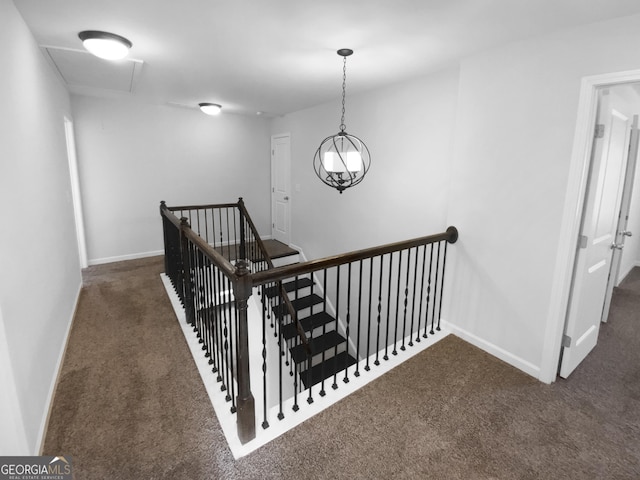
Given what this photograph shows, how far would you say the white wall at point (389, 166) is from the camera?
3.17 meters

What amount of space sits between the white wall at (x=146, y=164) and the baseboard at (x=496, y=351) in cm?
440

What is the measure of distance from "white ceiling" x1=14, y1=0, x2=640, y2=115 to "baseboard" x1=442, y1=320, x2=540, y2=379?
226 centimetres

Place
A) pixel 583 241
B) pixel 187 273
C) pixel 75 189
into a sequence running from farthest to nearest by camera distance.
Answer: pixel 75 189 < pixel 187 273 < pixel 583 241

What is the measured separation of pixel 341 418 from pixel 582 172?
2.15 metres

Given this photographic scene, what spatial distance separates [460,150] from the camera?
106 inches

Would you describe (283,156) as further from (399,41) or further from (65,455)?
(65,455)

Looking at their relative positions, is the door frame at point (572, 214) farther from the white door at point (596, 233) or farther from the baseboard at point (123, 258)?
the baseboard at point (123, 258)

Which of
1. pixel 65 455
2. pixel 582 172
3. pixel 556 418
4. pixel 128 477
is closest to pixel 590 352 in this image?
pixel 556 418

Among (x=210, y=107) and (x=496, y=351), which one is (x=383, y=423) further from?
(x=210, y=107)

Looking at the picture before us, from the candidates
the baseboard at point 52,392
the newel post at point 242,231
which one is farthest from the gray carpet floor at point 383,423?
the newel post at point 242,231

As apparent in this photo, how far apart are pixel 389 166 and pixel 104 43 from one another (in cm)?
279

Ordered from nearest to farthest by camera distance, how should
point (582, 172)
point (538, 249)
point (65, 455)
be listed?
point (65, 455) → point (582, 172) → point (538, 249)

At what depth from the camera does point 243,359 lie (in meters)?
1.66

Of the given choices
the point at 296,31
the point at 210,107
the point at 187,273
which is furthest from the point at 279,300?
the point at 210,107
